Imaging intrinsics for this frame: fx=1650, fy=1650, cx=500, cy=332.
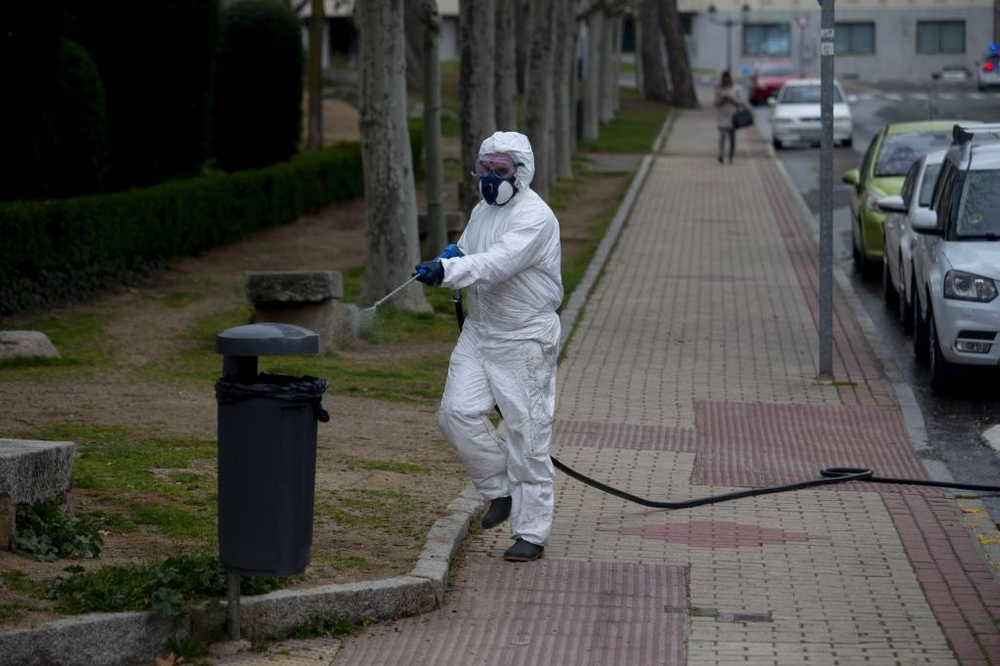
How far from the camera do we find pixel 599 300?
1662 cm

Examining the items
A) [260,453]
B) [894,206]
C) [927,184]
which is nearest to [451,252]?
[260,453]

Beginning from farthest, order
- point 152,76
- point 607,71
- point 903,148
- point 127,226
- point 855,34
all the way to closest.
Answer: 1. point 855,34
2. point 607,71
3. point 152,76
4. point 903,148
5. point 127,226

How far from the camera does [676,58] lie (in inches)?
2315

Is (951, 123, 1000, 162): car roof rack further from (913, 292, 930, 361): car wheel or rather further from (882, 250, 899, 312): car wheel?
(882, 250, 899, 312): car wheel

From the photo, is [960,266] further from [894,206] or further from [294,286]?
[294,286]

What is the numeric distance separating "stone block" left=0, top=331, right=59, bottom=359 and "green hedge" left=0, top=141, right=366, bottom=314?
104 inches

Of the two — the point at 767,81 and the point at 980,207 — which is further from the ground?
the point at 767,81

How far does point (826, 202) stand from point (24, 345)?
6.11m

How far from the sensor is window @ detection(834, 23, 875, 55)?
8488cm

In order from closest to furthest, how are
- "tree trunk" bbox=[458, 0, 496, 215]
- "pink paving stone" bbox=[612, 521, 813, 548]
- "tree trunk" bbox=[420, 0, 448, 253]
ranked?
1. "pink paving stone" bbox=[612, 521, 813, 548]
2. "tree trunk" bbox=[420, 0, 448, 253]
3. "tree trunk" bbox=[458, 0, 496, 215]

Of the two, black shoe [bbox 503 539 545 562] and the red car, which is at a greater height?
the red car

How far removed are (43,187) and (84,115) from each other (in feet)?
3.96

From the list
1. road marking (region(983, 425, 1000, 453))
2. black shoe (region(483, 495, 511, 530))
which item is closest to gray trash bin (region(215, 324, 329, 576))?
black shoe (region(483, 495, 511, 530))

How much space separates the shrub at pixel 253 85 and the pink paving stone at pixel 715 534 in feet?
64.5
